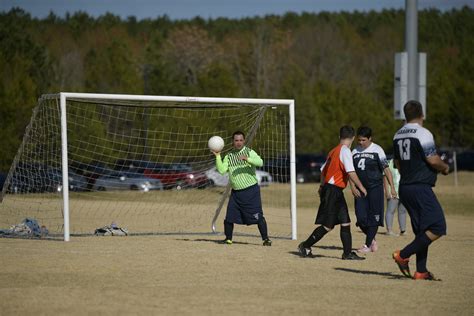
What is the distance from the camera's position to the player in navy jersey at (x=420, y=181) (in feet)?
31.4

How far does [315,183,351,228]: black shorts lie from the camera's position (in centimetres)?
1178

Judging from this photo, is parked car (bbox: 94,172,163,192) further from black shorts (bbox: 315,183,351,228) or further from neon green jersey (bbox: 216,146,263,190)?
black shorts (bbox: 315,183,351,228)

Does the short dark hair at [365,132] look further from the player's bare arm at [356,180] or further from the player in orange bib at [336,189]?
the player's bare arm at [356,180]

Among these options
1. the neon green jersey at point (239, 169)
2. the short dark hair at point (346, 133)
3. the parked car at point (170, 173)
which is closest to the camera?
the short dark hair at point (346, 133)

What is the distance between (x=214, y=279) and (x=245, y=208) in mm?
3972

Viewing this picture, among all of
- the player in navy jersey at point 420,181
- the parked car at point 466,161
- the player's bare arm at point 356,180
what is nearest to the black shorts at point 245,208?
the player's bare arm at point 356,180

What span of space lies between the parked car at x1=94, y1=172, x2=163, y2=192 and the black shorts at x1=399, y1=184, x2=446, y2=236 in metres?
14.1

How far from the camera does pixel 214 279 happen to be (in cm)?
989

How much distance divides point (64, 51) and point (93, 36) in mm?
9587

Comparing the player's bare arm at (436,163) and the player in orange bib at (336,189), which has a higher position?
the player's bare arm at (436,163)

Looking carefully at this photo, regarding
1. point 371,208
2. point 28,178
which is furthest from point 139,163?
point 371,208

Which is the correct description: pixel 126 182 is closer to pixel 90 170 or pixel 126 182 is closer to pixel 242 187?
pixel 90 170

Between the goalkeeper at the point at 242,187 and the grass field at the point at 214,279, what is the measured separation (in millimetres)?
422

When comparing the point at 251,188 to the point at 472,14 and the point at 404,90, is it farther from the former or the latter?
the point at 472,14
